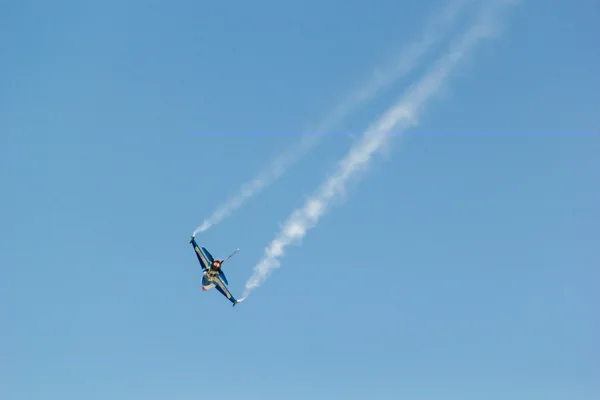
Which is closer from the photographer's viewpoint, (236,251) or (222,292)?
(236,251)

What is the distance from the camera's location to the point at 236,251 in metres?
133

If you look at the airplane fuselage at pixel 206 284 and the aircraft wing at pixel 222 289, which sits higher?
the aircraft wing at pixel 222 289

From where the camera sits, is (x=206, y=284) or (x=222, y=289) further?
(x=222, y=289)

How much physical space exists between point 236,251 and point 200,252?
36.0ft

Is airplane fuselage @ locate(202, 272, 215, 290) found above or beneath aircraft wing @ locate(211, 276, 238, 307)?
beneath

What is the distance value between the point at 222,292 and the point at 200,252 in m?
13.1

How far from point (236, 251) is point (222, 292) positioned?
17.3 metres

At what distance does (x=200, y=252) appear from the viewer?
13900 centimetres

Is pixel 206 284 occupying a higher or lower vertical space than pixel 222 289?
lower

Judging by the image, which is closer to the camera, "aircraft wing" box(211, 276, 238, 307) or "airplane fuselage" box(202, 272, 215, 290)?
"airplane fuselage" box(202, 272, 215, 290)

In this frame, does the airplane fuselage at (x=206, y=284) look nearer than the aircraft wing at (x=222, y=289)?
Yes
